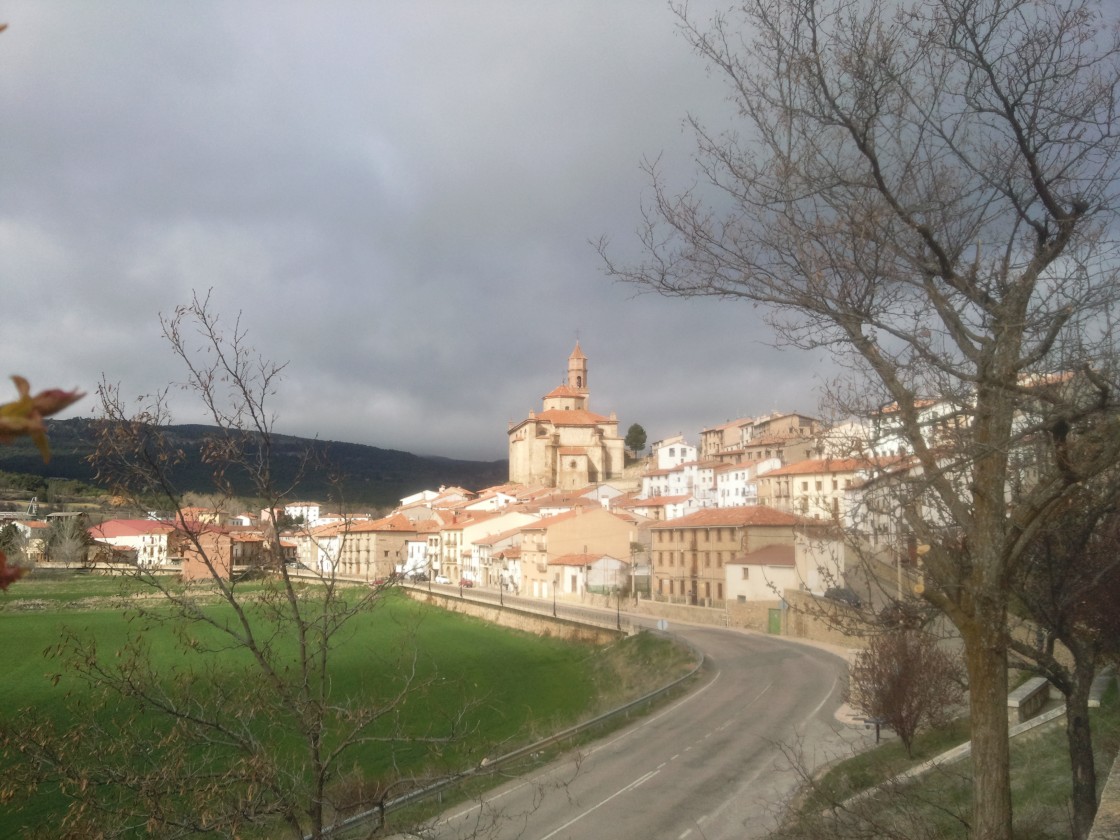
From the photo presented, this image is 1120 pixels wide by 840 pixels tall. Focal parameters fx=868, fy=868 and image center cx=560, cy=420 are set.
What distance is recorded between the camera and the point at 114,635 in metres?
45.8

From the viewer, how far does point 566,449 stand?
130 metres

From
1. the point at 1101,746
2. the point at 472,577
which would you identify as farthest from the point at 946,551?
the point at 472,577

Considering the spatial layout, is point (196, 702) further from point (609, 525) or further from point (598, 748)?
point (609, 525)

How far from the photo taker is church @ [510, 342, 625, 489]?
12975 cm

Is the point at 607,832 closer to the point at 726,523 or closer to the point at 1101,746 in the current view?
the point at 1101,746

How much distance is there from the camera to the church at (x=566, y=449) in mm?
129750

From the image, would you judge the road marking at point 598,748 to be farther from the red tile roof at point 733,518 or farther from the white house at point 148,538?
the red tile roof at point 733,518

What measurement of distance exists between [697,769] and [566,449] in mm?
110685

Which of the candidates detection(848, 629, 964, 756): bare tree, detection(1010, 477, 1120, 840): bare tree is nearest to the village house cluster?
detection(1010, 477, 1120, 840): bare tree

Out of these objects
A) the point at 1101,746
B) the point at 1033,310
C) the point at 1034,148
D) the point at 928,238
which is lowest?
the point at 1101,746

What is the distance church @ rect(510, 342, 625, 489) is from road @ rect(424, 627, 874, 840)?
9841cm

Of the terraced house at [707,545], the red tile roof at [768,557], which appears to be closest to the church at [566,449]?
the terraced house at [707,545]

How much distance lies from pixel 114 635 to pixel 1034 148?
165 feet

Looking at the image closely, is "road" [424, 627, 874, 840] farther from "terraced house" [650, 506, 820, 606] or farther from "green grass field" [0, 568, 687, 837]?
"terraced house" [650, 506, 820, 606]
